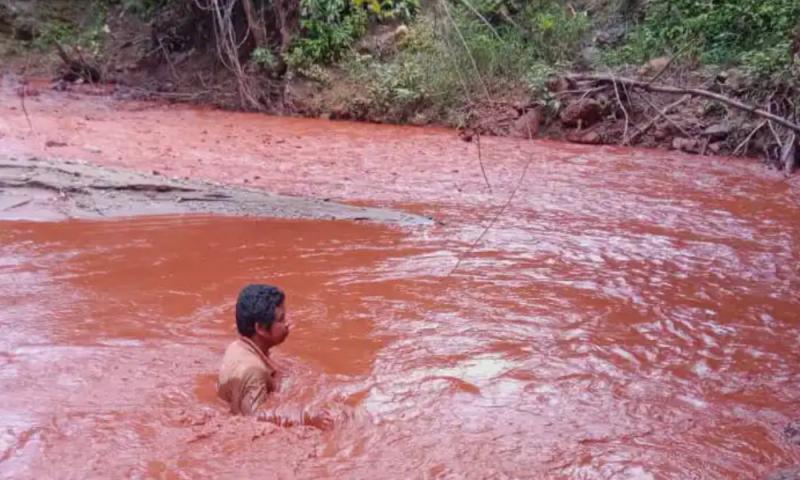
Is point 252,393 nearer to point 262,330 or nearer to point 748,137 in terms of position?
point 262,330

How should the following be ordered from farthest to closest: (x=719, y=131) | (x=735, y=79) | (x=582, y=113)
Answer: (x=582, y=113), (x=735, y=79), (x=719, y=131)

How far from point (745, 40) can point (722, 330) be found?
429 inches

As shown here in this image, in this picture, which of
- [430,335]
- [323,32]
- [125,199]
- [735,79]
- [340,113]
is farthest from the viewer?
[323,32]

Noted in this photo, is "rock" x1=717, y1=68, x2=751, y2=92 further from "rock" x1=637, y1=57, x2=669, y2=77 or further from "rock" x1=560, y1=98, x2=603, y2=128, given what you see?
"rock" x1=560, y1=98, x2=603, y2=128

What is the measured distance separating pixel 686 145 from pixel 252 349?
10.7m

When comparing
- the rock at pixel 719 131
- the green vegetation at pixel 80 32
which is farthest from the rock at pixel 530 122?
the green vegetation at pixel 80 32

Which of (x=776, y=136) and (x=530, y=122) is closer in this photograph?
(x=776, y=136)

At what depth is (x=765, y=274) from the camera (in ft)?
22.0

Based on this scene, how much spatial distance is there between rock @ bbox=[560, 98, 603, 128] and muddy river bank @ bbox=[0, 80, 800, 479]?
13.6 ft

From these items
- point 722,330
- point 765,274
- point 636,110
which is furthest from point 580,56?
point 722,330

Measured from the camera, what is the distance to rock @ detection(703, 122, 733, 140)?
509 inches

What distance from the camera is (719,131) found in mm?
12984

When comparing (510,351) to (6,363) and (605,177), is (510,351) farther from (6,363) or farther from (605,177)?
(605,177)

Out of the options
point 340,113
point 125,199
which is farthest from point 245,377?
point 340,113
